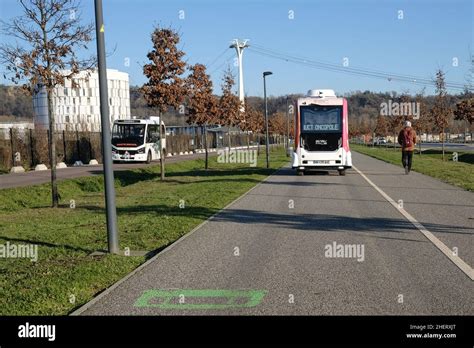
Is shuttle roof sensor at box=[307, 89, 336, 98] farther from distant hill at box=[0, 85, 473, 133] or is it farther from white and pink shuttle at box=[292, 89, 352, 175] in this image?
distant hill at box=[0, 85, 473, 133]

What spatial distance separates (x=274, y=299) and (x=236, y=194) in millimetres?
11657

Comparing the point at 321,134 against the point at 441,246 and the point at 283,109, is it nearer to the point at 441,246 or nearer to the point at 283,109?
the point at 441,246

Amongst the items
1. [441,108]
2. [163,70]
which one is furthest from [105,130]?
[441,108]

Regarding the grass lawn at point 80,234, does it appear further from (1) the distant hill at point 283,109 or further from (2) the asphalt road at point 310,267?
(1) the distant hill at point 283,109

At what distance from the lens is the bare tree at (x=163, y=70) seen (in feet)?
75.3

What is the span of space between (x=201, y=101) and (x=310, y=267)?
81.1 ft

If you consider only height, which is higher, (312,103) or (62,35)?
(62,35)

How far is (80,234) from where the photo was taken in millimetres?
10414

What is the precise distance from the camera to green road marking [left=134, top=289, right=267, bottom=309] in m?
5.55

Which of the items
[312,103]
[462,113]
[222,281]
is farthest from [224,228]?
[462,113]

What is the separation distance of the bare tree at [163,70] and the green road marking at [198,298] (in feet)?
56.6

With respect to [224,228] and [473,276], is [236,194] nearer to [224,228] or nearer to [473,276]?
[224,228]

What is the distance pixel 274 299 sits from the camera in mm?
5730

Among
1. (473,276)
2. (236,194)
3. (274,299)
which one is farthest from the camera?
(236,194)
